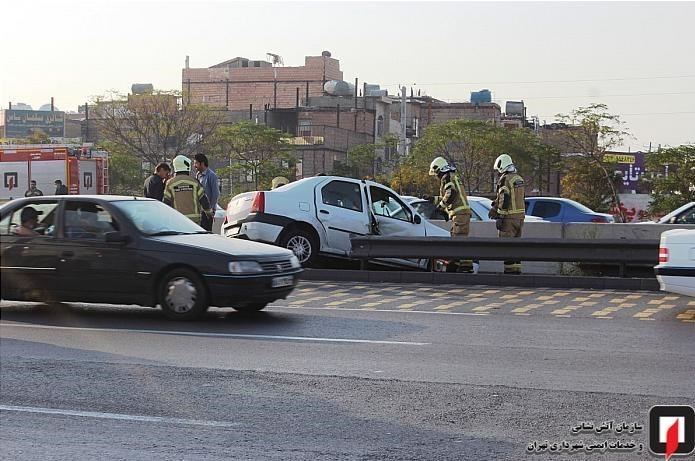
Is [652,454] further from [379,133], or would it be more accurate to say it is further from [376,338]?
[379,133]

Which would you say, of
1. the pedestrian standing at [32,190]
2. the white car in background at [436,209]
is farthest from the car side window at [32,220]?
the pedestrian standing at [32,190]

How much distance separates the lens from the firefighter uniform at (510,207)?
55.4 ft

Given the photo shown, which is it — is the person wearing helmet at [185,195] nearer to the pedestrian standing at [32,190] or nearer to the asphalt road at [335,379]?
the asphalt road at [335,379]

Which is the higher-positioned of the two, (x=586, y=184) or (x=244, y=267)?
(x=586, y=184)

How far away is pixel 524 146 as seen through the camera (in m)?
65.4

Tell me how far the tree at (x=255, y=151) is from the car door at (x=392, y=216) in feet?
156

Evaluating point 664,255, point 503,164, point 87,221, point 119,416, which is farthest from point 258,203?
point 119,416

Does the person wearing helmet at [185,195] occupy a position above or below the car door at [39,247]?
above

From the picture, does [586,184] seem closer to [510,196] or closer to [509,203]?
[509,203]

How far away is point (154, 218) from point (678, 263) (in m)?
6.00

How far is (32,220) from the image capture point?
11367mm

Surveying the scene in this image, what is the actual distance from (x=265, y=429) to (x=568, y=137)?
176ft

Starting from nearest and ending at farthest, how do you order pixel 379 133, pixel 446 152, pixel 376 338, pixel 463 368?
pixel 463 368
pixel 376 338
pixel 446 152
pixel 379 133

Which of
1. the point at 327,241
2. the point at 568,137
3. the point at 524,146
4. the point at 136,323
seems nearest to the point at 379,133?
the point at 524,146
